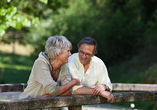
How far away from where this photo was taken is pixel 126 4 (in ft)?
66.9

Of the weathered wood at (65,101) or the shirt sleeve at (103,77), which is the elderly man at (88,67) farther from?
the weathered wood at (65,101)

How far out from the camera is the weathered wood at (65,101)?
2195mm

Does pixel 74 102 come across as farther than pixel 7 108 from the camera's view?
Yes

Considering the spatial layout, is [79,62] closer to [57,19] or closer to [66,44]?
[66,44]

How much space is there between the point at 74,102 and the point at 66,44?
77cm

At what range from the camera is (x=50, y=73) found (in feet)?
9.61

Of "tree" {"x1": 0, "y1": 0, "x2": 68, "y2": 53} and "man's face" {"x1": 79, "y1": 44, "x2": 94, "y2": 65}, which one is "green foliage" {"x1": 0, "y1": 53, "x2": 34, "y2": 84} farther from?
"man's face" {"x1": 79, "y1": 44, "x2": 94, "y2": 65}

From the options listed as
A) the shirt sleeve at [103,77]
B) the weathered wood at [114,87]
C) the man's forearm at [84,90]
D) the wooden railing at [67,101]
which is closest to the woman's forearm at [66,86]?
the man's forearm at [84,90]

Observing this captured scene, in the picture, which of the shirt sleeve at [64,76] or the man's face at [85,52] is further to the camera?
the man's face at [85,52]

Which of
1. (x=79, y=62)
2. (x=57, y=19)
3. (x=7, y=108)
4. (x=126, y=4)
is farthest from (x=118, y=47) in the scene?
(x=7, y=108)

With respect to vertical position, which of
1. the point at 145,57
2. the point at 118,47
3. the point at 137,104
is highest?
the point at 118,47

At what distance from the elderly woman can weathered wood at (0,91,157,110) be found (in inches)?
14.4

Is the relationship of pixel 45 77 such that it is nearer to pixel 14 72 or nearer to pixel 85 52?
pixel 85 52

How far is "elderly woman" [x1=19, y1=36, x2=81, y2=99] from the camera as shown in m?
2.80
